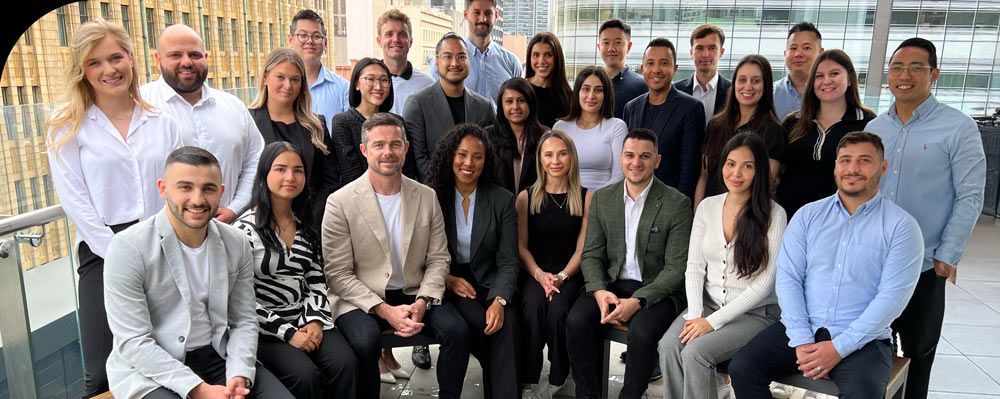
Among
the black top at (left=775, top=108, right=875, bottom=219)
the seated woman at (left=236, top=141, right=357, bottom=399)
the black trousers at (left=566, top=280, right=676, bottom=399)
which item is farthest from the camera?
the black top at (left=775, top=108, right=875, bottom=219)

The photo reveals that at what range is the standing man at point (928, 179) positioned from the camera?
2898 millimetres

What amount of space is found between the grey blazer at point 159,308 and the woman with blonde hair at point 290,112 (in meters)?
0.95

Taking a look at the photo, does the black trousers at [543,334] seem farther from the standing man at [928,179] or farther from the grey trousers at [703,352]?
the standing man at [928,179]

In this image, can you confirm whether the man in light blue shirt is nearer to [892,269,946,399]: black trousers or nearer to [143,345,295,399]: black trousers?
[892,269,946,399]: black trousers

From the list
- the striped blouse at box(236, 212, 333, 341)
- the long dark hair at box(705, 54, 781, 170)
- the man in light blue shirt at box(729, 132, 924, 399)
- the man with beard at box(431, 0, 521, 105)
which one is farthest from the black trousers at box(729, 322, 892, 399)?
the man with beard at box(431, 0, 521, 105)

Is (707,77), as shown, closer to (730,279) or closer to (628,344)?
(730,279)

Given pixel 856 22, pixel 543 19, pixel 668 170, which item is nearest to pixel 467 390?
pixel 668 170

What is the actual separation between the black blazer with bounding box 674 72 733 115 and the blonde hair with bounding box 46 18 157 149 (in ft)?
10.5

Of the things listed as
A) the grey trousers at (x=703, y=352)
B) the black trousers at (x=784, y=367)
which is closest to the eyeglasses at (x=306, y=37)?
the grey trousers at (x=703, y=352)

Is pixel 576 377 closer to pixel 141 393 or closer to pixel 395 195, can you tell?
pixel 395 195

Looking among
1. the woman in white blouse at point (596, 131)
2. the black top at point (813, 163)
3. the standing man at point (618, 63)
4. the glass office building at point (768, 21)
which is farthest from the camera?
the glass office building at point (768, 21)

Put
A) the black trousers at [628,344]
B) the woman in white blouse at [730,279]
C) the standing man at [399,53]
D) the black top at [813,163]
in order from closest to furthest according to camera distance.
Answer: the woman in white blouse at [730,279]
the black trousers at [628,344]
the black top at [813,163]
the standing man at [399,53]

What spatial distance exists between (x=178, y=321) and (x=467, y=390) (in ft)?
5.39

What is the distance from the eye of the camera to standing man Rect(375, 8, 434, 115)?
13.9 feet
